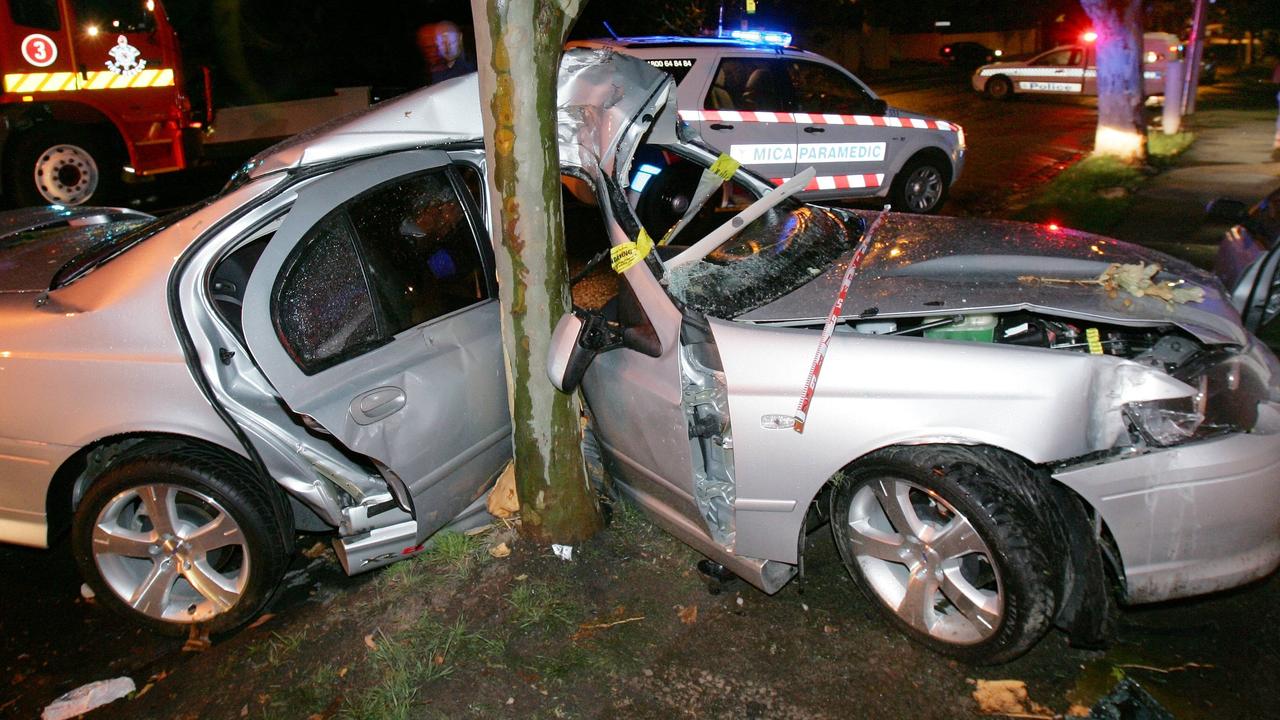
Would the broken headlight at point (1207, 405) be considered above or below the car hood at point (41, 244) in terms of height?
below

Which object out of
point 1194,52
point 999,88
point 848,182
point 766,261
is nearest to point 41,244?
point 766,261

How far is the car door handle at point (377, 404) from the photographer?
3.34 m

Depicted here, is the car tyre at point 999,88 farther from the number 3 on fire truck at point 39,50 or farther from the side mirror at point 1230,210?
the number 3 on fire truck at point 39,50

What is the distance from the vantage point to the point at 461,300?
12.5 ft

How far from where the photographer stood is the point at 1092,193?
410 inches

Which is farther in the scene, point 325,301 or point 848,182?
point 848,182

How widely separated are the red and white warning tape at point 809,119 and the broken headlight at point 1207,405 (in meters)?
5.71

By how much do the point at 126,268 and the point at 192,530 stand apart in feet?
3.44

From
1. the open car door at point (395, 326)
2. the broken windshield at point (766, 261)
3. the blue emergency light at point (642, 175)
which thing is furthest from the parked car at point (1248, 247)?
the open car door at point (395, 326)

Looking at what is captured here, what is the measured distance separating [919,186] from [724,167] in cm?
583

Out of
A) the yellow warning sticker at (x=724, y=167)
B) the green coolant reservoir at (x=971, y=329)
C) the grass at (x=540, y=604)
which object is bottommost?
the grass at (x=540, y=604)

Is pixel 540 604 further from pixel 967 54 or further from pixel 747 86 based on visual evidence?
pixel 967 54

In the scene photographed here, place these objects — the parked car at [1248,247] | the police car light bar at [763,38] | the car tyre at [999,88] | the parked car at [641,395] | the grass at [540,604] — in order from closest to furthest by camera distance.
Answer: the parked car at [641,395] → the grass at [540,604] → the parked car at [1248,247] → the police car light bar at [763,38] → the car tyre at [999,88]

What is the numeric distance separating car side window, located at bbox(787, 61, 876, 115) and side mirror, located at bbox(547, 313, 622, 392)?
5.96 meters
